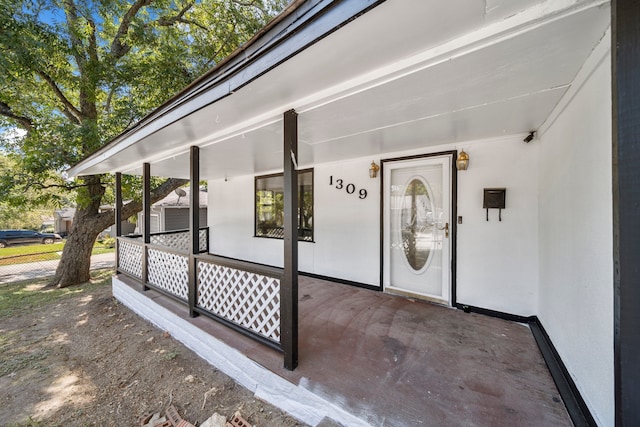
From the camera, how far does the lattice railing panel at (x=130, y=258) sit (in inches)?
188

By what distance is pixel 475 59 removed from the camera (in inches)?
57.2

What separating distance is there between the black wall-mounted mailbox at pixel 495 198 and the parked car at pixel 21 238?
2484 cm

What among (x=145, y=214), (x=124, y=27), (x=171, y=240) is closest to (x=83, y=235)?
(x=171, y=240)

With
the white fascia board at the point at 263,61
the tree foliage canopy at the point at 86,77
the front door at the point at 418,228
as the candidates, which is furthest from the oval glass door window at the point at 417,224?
the tree foliage canopy at the point at 86,77

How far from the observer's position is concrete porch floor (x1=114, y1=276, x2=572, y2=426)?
5.72ft

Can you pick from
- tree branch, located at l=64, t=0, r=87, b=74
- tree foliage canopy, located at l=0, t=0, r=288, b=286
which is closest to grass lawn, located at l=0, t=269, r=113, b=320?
tree foliage canopy, located at l=0, t=0, r=288, b=286

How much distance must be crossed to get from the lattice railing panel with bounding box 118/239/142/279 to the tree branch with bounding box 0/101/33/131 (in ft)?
12.7

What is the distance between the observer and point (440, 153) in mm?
3490

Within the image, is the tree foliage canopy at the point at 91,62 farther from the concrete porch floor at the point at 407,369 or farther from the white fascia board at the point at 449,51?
the white fascia board at the point at 449,51

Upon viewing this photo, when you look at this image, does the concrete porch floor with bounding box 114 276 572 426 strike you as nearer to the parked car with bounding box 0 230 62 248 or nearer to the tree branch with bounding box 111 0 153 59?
the tree branch with bounding box 111 0 153 59

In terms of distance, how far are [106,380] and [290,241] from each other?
8.11ft

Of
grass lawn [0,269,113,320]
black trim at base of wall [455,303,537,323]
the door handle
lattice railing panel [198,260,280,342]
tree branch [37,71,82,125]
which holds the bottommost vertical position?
grass lawn [0,269,113,320]

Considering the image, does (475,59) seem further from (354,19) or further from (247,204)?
(247,204)

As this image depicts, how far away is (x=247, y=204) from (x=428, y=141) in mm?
4510
